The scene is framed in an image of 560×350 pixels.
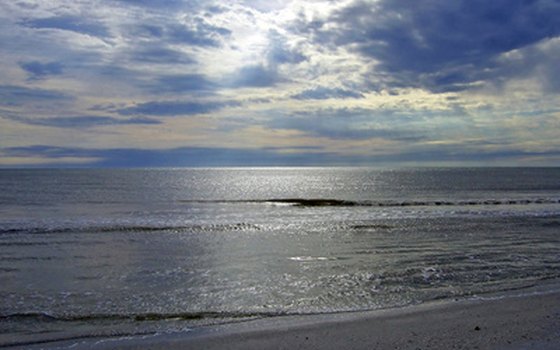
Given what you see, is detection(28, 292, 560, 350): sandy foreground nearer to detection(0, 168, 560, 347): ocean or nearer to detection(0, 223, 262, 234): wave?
detection(0, 168, 560, 347): ocean

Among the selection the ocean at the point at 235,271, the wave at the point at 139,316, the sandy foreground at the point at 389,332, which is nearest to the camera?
the sandy foreground at the point at 389,332

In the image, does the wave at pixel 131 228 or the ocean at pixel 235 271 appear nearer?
the ocean at pixel 235 271

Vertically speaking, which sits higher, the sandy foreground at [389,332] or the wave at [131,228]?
the sandy foreground at [389,332]

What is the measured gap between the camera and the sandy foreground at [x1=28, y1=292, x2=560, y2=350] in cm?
866

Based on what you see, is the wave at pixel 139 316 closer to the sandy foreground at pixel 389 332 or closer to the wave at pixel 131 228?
the sandy foreground at pixel 389 332

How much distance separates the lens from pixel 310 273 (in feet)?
52.7

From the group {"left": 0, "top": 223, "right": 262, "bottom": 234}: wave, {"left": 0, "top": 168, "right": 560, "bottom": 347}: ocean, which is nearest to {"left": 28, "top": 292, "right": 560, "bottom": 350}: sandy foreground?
{"left": 0, "top": 168, "right": 560, "bottom": 347}: ocean

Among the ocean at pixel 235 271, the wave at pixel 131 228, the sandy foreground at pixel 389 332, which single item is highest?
the sandy foreground at pixel 389 332

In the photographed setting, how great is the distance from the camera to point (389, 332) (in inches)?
368

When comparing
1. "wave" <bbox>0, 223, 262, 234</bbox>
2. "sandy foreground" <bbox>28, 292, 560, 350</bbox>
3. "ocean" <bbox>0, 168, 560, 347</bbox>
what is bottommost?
"wave" <bbox>0, 223, 262, 234</bbox>

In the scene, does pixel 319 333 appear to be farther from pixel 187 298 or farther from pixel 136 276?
pixel 136 276

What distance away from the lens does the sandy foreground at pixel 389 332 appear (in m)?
8.66

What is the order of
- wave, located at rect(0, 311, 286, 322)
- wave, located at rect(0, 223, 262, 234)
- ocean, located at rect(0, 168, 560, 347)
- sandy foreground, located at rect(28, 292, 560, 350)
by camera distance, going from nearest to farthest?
sandy foreground, located at rect(28, 292, 560, 350) < wave, located at rect(0, 311, 286, 322) < ocean, located at rect(0, 168, 560, 347) < wave, located at rect(0, 223, 262, 234)

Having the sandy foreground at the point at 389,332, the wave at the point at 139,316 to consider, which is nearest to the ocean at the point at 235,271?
the wave at the point at 139,316
